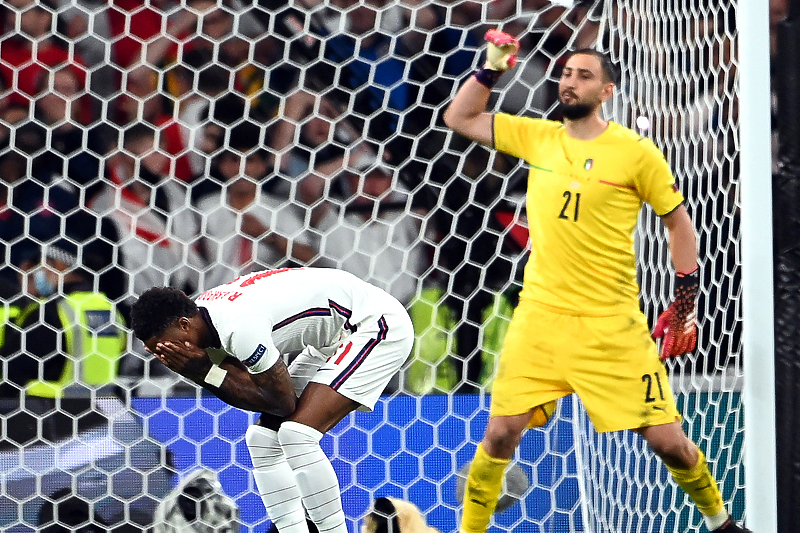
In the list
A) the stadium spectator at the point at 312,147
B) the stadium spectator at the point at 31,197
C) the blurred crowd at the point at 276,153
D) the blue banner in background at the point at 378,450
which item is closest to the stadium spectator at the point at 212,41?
the blurred crowd at the point at 276,153

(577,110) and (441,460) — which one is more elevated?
(577,110)

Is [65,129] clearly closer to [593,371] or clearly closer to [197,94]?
[197,94]

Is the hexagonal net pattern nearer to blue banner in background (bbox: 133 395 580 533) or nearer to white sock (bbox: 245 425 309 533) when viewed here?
blue banner in background (bbox: 133 395 580 533)

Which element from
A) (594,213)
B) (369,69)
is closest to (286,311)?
(594,213)

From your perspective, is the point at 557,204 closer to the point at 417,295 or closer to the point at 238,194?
the point at 417,295

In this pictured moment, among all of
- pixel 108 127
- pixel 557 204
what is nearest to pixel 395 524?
pixel 557 204

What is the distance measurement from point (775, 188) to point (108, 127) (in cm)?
228

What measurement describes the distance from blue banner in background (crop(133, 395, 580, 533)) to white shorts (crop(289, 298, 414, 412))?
0.52m

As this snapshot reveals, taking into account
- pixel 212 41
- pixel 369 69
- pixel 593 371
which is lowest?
pixel 593 371

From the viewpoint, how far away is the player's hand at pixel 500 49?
215cm

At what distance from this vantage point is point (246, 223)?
123 inches

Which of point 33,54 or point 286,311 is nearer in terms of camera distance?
point 286,311

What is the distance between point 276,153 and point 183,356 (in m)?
1.18

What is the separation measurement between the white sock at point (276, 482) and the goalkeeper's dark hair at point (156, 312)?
36cm
